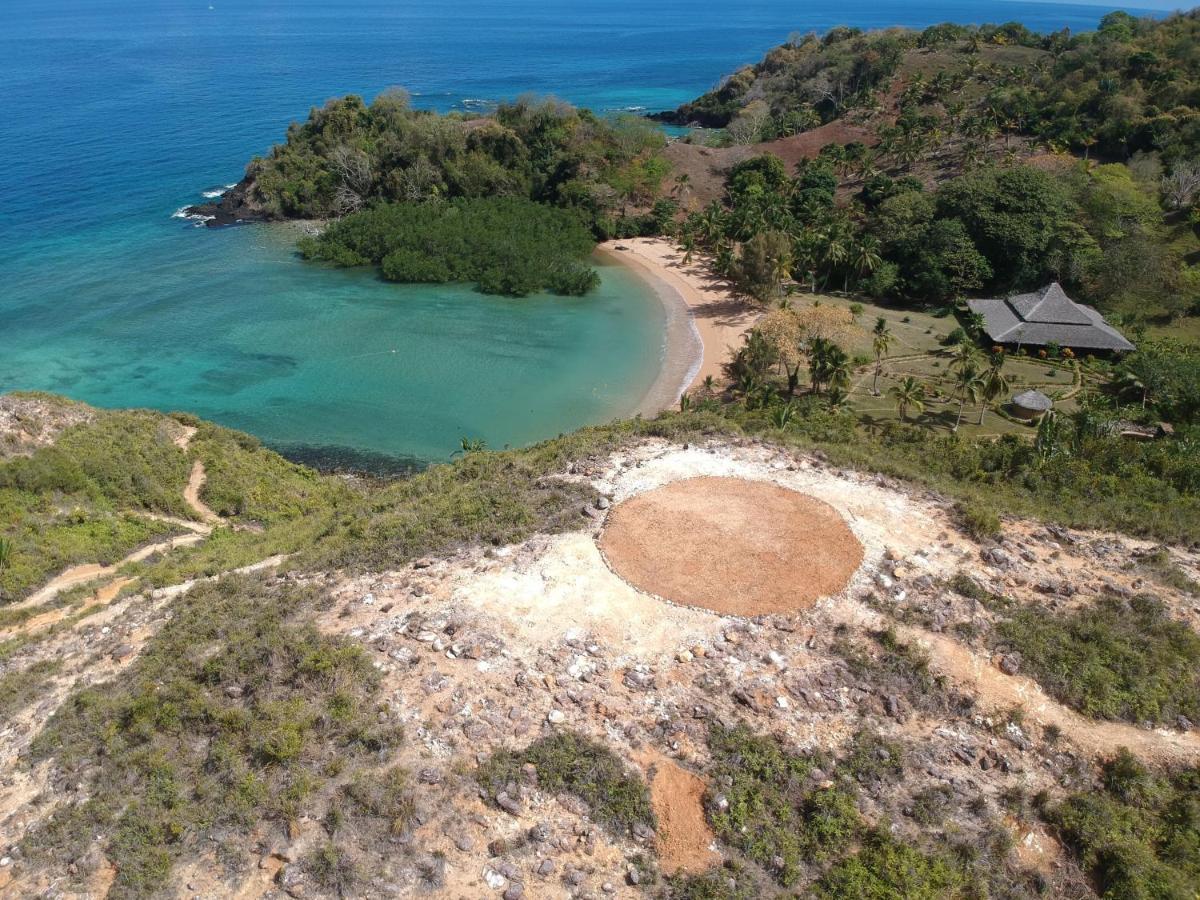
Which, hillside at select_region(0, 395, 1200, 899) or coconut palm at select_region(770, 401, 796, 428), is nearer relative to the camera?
hillside at select_region(0, 395, 1200, 899)

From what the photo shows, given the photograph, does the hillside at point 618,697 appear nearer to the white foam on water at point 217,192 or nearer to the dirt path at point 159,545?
the dirt path at point 159,545

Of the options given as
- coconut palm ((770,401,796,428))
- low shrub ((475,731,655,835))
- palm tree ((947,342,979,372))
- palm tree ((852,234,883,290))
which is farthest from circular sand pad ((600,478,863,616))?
palm tree ((852,234,883,290))

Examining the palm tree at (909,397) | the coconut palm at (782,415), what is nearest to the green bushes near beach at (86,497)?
the coconut palm at (782,415)

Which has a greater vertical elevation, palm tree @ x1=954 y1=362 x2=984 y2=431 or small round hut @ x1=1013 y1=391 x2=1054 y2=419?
palm tree @ x1=954 y1=362 x2=984 y2=431

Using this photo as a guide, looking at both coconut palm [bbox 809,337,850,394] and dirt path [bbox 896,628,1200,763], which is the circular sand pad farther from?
coconut palm [bbox 809,337,850,394]

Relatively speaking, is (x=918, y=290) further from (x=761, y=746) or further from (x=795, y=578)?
(x=761, y=746)

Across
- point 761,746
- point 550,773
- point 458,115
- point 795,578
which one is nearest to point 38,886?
point 550,773
